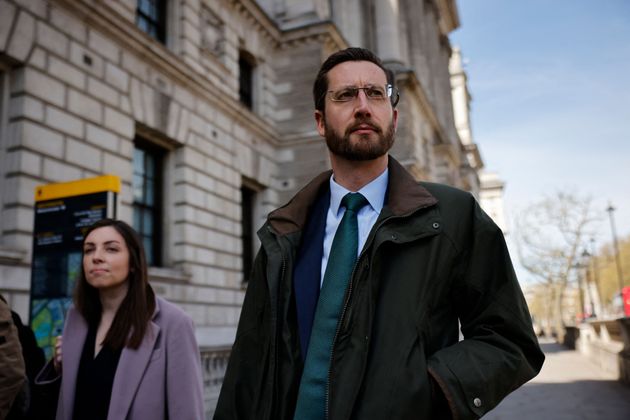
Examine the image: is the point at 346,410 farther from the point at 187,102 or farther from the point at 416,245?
the point at 187,102

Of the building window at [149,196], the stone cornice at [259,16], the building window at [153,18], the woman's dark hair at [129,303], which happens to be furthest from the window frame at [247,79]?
the woman's dark hair at [129,303]

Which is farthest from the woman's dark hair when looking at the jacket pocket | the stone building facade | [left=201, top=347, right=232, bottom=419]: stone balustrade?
[left=201, top=347, right=232, bottom=419]: stone balustrade

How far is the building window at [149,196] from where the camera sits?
1196 cm

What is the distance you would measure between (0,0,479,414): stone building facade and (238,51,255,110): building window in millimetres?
51

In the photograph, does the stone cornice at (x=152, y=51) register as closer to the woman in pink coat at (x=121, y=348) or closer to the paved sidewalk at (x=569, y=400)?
the woman in pink coat at (x=121, y=348)

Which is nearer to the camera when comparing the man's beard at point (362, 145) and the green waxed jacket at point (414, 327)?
the green waxed jacket at point (414, 327)

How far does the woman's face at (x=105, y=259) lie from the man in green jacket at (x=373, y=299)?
5.18 feet

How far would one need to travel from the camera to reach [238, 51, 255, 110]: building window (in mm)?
17156

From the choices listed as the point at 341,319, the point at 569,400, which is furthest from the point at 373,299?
the point at 569,400

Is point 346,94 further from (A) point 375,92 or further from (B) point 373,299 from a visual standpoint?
(B) point 373,299

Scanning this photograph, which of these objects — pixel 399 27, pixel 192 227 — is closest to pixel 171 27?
pixel 192 227

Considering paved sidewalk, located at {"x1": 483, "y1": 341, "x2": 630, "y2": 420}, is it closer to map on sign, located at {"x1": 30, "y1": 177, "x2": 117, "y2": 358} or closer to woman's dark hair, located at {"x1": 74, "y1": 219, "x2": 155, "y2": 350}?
map on sign, located at {"x1": 30, "y1": 177, "x2": 117, "y2": 358}

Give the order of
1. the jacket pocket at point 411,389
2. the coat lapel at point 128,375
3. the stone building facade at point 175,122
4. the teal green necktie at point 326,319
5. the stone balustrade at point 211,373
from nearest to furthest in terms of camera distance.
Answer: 1. the jacket pocket at point 411,389
2. the teal green necktie at point 326,319
3. the coat lapel at point 128,375
4. the stone building facade at point 175,122
5. the stone balustrade at point 211,373

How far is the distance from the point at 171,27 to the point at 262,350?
42.2ft
